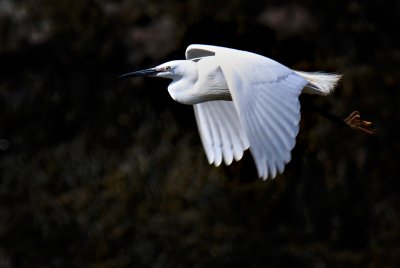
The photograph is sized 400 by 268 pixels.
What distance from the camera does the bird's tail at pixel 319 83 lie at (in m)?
4.52

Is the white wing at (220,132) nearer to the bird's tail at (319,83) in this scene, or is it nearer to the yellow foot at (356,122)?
the bird's tail at (319,83)

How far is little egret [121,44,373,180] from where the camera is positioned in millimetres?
3762

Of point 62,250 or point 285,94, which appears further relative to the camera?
point 62,250

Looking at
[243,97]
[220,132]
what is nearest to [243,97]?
[243,97]

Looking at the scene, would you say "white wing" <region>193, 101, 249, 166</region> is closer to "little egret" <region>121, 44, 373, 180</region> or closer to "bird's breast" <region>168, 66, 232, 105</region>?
"little egret" <region>121, 44, 373, 180</region>

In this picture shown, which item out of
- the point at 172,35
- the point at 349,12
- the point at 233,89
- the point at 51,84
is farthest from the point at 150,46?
the point at 233,89

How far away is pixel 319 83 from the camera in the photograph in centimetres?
459

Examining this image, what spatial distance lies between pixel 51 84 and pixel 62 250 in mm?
805

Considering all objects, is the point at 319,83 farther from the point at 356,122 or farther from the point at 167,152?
the point at 167,152

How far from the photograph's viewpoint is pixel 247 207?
625cm

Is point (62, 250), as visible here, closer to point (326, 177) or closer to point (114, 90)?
point (114, 90)

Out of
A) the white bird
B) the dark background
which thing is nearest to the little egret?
the white bird

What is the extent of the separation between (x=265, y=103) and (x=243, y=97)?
Answer: 77mm

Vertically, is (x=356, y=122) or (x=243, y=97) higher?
(x=243, y=97)
